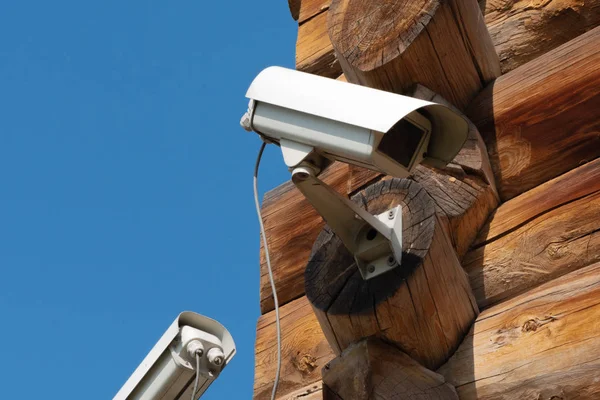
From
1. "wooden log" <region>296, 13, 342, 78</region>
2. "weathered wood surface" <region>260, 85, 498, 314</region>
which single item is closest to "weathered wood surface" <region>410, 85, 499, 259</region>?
→ "weathered wood surface" <region>260, 85, 498, 314</region>

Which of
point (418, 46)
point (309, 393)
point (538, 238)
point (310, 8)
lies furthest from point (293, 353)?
point (310, 8)

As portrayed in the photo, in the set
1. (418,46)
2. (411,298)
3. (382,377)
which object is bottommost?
(382,377)

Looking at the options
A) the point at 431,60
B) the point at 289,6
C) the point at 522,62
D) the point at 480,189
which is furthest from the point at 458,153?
the point at 289,6

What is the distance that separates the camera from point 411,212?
2580 millimetres

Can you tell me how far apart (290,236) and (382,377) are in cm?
82

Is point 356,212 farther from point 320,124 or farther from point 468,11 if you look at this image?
point 468,11

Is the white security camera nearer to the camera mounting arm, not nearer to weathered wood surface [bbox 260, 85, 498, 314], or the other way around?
the camera mounting arm

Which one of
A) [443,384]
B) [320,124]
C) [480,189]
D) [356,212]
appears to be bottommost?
[443,384]

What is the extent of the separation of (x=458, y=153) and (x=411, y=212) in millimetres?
187

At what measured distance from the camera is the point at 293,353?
9.64 ft

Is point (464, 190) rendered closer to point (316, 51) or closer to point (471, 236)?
point (471, 236)

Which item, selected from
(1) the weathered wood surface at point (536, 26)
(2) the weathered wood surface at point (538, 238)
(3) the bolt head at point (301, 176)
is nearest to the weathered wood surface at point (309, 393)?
(2) the weathered wood surface at point (538, 238)

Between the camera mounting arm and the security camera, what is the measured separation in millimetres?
349

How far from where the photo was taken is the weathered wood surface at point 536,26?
2953 millimetres
